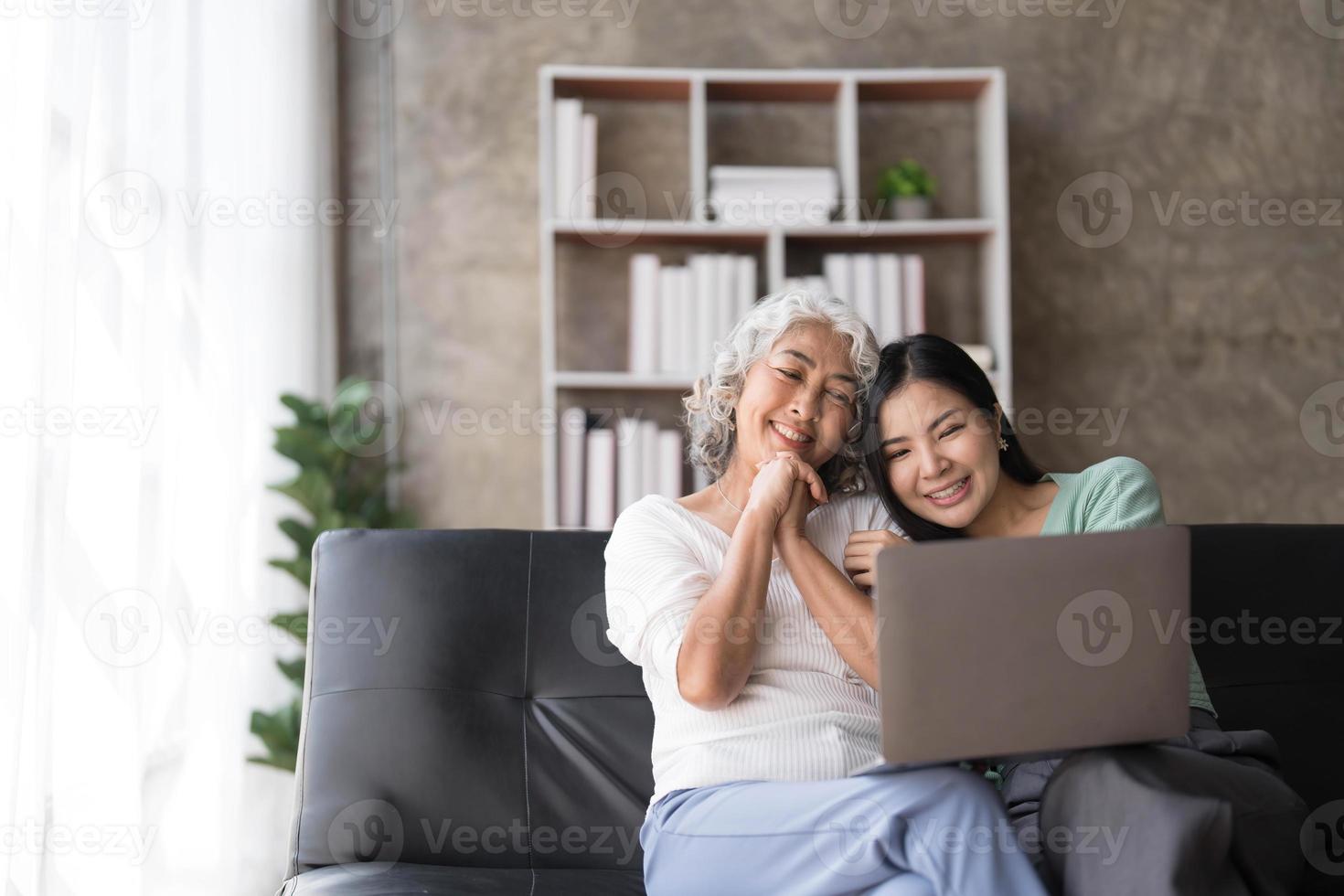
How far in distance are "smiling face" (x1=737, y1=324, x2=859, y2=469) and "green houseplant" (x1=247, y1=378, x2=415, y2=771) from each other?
3.64 feet

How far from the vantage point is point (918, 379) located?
1.70 m

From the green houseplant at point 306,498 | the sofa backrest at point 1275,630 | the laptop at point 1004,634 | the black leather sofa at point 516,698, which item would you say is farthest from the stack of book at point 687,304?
the laptop at point 1004,634

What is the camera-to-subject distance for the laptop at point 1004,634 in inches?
47.8

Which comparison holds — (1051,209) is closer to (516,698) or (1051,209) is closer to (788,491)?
(788,491)

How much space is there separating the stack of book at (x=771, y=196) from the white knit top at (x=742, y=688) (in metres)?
1.44

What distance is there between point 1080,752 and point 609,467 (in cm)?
180

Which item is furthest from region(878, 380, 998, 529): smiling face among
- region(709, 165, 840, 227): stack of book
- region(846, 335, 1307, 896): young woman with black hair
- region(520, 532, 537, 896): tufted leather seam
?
region(709, 165, 840, 227): stack of book

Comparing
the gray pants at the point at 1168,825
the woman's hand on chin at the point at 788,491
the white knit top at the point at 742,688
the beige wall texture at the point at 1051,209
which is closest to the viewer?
the gray pants at the point at 1168,825

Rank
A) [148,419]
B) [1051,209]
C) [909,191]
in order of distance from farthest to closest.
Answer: [1051,209] < [909,191] < [148,419]

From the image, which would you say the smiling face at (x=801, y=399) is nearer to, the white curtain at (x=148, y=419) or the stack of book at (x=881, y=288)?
the white curtain at (x=148, y=419)

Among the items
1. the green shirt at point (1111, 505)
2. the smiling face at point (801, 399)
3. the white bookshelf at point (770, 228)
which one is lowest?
the green shirt at point (1111, 505)

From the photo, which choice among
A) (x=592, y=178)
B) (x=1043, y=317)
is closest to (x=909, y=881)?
(x=592, y=178)

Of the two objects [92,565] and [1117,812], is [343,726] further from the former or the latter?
[1117,812]

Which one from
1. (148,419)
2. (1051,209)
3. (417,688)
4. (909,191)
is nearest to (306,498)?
(148,419)
